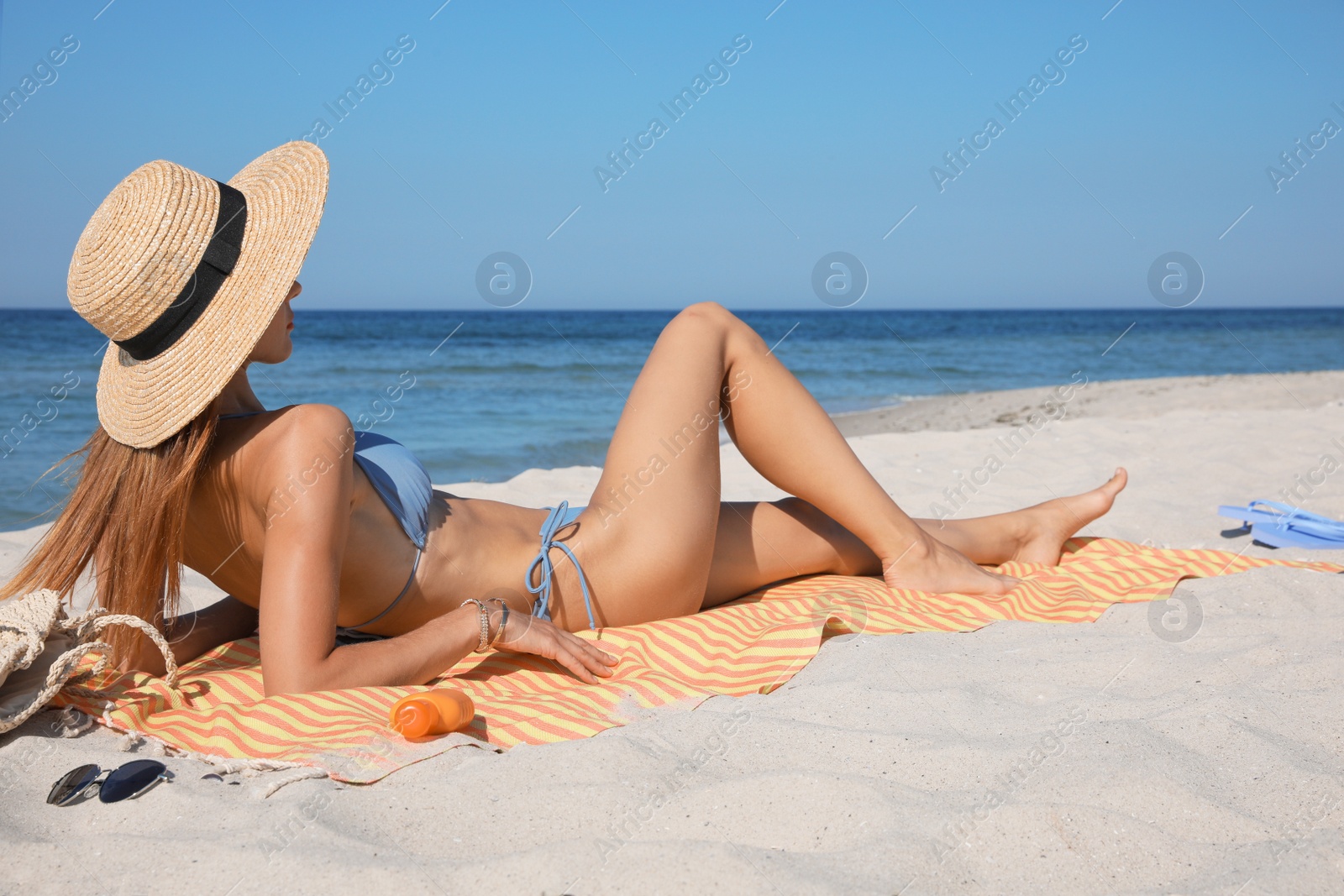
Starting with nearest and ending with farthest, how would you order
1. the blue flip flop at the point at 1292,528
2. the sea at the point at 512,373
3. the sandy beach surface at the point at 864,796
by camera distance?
the sandy beach surface at the point at 864,796 → the blue flip flop at the point at 1292,528 → the sea at the point at 512,373

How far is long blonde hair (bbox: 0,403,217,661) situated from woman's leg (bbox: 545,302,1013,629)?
0.94 meters

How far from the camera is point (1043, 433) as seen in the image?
658 cm

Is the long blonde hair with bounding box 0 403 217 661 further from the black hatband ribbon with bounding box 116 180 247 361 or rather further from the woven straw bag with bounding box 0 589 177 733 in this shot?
the black hatband ribbon with bounding box 116 180 247 361

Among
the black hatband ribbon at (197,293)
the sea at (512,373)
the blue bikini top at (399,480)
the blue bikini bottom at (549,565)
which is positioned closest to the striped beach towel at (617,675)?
the blue bikini bottom at (549,565)

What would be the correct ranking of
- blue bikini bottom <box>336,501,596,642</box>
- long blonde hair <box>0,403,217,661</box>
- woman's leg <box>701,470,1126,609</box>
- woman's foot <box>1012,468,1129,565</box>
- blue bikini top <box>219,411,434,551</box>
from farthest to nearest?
woman's foot <box>1012,468,1129,565</box>, woman's leg <box>701,470,1126,609</box>, blue bikini bottom <box>336,501,596,642</box>, blue bikini top <box>219,411,434,551</box>, long blonde hair <box>0,403,217,661</box>

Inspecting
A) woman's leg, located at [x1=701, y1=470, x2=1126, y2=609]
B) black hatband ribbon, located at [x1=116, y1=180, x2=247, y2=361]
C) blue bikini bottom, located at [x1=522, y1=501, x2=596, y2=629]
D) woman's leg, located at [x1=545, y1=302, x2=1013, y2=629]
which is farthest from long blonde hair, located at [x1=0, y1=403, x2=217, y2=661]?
woman's leg, located at [x1=701, y1=470, x2=1126, y2=609]

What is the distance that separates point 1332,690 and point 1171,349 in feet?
73.2

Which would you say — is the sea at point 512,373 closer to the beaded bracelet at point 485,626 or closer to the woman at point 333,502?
the woman at point 333,502

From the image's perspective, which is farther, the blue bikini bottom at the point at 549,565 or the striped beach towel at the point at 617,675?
the blue bikini bottom at the point at 549,565

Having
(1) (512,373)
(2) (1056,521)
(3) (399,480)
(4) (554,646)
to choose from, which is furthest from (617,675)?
(1) (512,373)

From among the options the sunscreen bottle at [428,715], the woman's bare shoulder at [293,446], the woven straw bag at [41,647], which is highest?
the woman's bare shoulder at [293,446]

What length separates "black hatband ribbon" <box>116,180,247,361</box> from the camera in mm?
1967

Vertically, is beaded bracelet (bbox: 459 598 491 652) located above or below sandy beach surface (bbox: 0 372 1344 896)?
above

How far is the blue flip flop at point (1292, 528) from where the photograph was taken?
3559 millimetres
